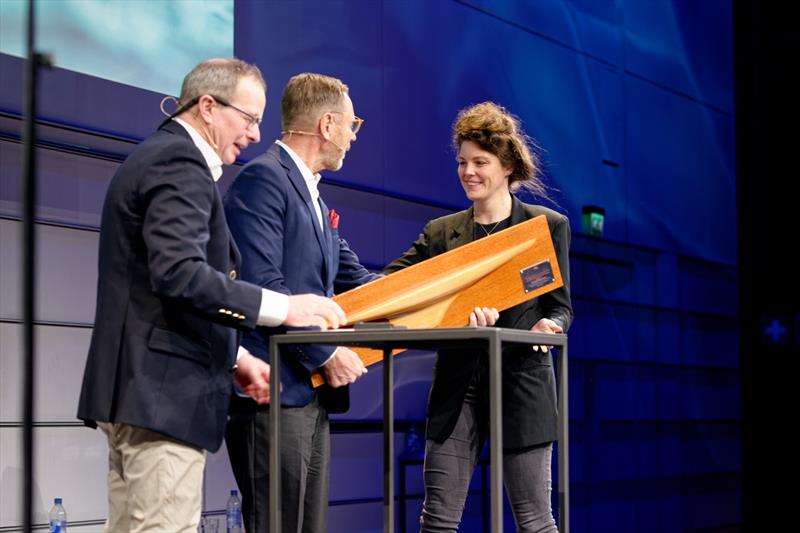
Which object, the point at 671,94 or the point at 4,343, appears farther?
the point at 671,94

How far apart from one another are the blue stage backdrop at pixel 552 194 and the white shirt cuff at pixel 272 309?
1519mm

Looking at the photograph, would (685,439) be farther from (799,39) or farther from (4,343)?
(4,343)

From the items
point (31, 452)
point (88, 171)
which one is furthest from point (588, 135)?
point (31, 452)

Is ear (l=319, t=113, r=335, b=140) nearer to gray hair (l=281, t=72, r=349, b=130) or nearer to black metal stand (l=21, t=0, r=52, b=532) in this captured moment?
gray hair (l=281, t=72, r=349, b=130)

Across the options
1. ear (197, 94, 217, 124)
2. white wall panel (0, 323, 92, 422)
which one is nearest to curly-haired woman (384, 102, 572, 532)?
ear (197, 94, 217, 124)

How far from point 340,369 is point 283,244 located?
314 millimetres

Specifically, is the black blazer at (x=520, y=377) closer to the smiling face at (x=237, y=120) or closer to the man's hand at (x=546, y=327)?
the man's hand at (x=546, y=327)

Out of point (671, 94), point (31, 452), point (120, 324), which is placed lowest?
point (31, 452)

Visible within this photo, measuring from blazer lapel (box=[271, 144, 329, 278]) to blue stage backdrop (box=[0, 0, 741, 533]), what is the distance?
4.04 feet

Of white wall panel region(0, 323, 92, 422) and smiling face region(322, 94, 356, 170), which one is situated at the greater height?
smiling face region(322, 94, 356, 170)

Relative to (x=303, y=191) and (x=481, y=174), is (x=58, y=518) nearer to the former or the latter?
(x=303, y=191)

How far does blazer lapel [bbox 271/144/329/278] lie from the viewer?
231 cm

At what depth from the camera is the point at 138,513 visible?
1765mm

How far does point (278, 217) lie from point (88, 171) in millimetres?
1363
